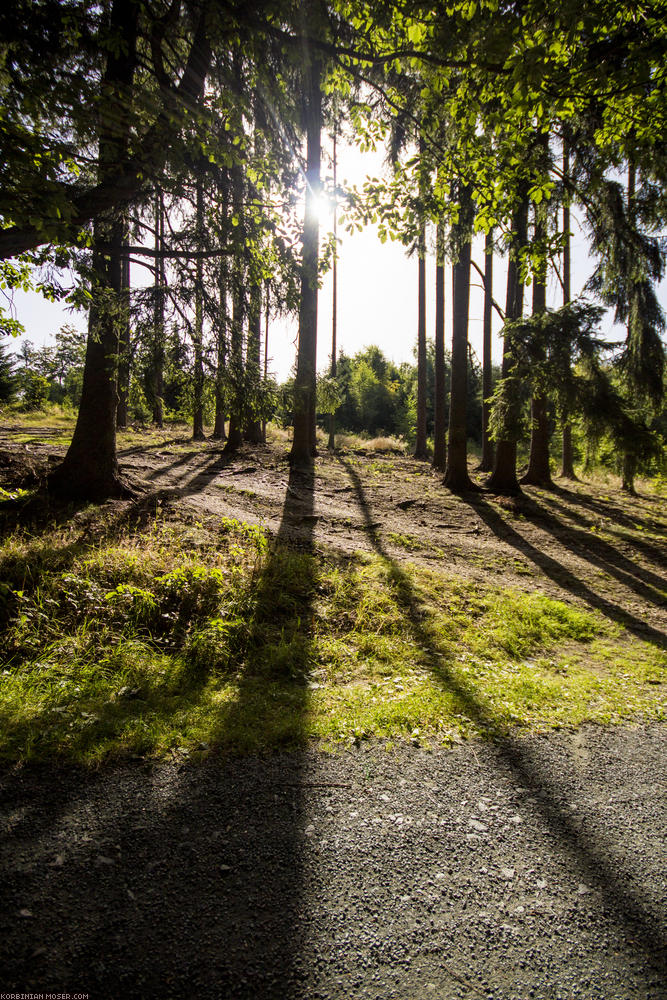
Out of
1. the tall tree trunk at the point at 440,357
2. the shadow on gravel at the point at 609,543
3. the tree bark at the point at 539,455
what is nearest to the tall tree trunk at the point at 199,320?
the shadow on gravel at the point at 609,543

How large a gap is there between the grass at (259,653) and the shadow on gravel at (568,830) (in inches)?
1.6

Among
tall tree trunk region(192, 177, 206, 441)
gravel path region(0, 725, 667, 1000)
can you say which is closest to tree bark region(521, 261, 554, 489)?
tall tree trunk region(192, 177, 206, 441)

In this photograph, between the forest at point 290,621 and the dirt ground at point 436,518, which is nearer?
the forest at point 290,621

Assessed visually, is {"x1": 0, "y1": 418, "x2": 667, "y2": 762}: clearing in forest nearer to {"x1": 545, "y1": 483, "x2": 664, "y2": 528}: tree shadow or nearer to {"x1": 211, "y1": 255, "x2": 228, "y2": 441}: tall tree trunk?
{"x1": 211, "y1": 255, "x2": 228, "y2": 441}: tall tree trunk

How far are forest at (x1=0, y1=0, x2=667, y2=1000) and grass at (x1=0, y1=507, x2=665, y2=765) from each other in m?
0.04

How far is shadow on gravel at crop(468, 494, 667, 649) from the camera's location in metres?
6.31

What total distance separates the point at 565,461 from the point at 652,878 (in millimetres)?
17459

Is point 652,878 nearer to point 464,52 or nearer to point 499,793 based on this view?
point 499,793

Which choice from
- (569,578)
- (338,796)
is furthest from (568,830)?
(569,578)

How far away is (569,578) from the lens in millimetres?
7996

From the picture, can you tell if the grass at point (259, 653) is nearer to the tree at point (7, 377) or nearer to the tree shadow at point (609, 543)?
the tree shadow at point (609, 543)

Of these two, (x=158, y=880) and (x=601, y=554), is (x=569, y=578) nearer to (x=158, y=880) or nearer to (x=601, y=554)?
(x=601, y=554)

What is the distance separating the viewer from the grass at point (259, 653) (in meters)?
3.48

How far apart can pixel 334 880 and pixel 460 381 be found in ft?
40.6
